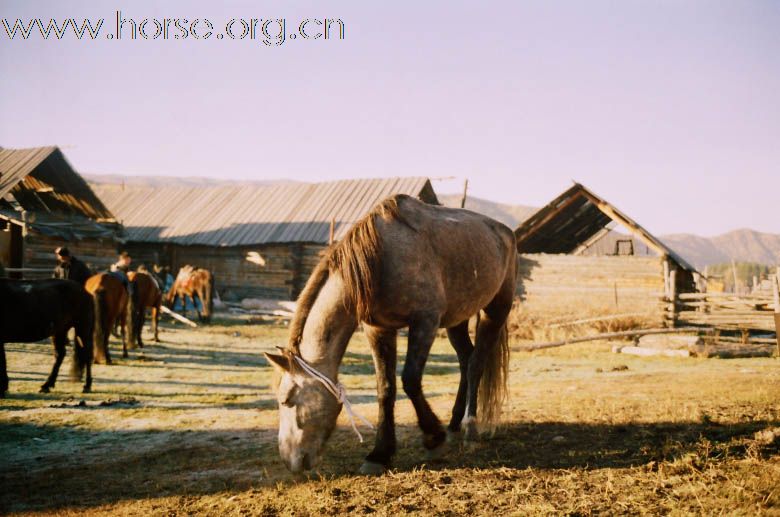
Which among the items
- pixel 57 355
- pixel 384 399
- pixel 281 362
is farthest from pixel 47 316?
pixel 384 399

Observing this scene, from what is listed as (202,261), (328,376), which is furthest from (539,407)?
(202,261)

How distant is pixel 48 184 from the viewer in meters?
21.8

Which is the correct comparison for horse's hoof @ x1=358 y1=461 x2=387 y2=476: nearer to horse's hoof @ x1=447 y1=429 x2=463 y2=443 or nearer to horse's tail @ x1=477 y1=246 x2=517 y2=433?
horse's hoof @ x1=447 y1=429 x2=463 y2=443

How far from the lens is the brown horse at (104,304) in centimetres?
983

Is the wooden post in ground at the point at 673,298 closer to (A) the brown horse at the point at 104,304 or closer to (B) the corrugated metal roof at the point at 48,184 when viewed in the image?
(A) the brown horse at the point at 104,304

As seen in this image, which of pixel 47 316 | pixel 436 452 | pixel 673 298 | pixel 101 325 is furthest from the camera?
pixel 673 298

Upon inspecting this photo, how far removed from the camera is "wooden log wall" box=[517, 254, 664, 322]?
55.3ft

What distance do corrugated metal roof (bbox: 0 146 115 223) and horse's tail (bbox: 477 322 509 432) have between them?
20991 millimetres

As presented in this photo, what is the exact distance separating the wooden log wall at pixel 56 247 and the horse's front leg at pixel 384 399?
16.5 metres

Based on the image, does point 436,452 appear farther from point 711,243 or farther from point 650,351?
point 711,243

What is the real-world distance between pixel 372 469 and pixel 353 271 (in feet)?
4.96

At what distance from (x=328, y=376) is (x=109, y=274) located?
8.45 meters

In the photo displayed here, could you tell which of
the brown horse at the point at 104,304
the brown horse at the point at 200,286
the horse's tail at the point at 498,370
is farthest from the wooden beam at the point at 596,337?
the brown horse at the point at 200,286

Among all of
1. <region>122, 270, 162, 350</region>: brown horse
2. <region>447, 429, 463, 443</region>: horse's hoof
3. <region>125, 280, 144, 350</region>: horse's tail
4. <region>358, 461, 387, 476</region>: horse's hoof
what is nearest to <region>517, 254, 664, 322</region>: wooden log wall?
<region>122, 270, 162, 350</region>: brown horse
